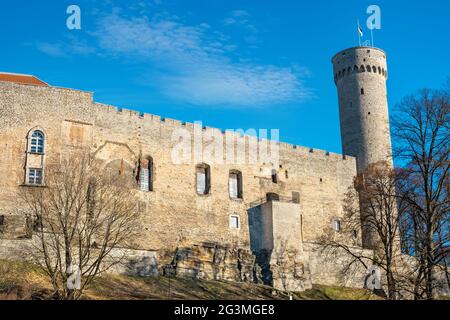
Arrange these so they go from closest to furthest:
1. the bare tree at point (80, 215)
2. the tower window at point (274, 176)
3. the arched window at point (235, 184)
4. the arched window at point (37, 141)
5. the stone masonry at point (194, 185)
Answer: the bare tree at point (80, 215), the arched window at point (37, 141), the stone masonry at point (194, 185), the arched window at point (235, 184), the tower window at point (274, 176)

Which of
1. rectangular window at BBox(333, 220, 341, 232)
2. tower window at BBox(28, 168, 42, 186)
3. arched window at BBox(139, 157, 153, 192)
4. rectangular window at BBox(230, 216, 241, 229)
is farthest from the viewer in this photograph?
rectangular window at BBox(333, 220, 341, 232)

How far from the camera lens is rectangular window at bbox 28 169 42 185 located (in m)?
29.5

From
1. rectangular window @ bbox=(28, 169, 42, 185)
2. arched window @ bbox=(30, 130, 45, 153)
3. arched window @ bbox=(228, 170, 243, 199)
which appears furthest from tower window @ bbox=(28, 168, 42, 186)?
arched window @ bbox=(228, 170, 243, 199)

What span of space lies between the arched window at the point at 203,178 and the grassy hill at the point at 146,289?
5.66 metres

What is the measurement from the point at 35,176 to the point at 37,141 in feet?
5.46

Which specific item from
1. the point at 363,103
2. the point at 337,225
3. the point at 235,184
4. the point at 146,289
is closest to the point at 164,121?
the point at 235,184

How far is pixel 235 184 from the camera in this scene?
37062mm

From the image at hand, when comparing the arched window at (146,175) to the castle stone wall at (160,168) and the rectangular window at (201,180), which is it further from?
the rectangular window at (201,180)

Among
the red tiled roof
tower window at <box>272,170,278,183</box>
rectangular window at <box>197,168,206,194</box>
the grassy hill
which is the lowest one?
the grassy hill

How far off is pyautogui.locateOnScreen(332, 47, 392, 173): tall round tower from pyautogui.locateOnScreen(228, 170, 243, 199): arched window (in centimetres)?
898

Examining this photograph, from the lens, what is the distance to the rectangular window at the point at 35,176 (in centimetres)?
2952

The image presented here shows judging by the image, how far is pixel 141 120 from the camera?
3397cm

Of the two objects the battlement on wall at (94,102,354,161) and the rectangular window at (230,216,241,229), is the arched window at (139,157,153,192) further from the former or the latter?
the rectangular window at (230,216,241,229)

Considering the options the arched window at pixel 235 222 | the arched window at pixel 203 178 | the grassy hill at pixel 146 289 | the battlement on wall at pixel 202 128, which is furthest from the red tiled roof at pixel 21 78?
the arched window at pixel 235 222
